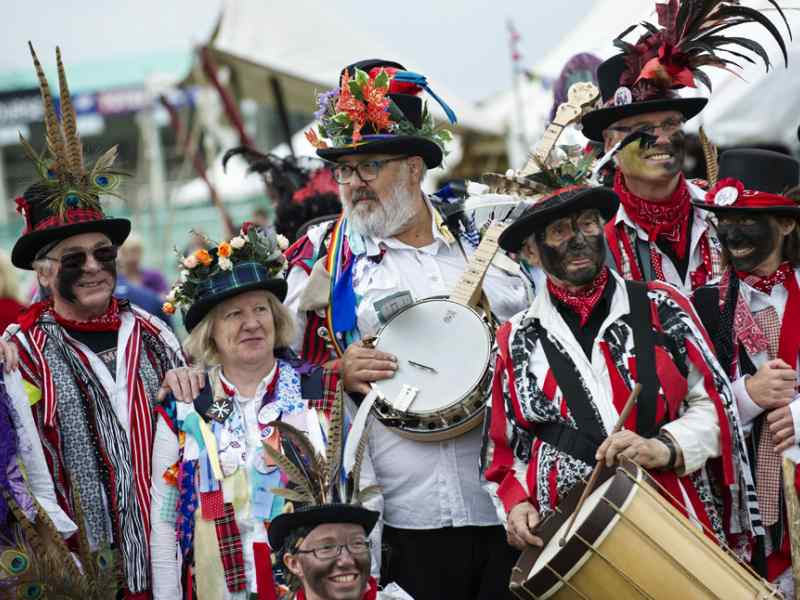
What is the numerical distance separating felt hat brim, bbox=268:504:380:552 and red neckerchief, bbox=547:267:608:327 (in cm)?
98

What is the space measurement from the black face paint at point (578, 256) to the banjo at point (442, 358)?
1.22 feet

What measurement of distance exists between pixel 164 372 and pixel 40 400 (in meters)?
0.53

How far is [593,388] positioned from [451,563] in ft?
3.47

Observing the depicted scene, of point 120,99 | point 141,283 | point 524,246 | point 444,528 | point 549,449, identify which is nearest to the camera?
point 549,449

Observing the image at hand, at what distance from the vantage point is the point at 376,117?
16.2ft

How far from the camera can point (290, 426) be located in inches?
166

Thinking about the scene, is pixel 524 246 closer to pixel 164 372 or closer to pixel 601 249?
pixel 601 249

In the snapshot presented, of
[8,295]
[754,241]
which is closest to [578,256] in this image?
[754,241]

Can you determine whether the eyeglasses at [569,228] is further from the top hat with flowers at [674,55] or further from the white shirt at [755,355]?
the top hat with flowers at [674,55]

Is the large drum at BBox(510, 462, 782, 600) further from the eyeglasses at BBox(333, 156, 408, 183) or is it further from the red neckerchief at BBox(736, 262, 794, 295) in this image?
the eyeglasses at BBox(333, 156, 408, 183)

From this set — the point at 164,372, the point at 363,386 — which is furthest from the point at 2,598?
the point at 363,386

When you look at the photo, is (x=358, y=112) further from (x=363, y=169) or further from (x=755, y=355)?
(x=755, y=355)

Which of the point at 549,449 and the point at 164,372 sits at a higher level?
the point at 164,372

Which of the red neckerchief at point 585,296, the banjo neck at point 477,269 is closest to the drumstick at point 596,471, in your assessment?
the red neckerchief at point 585,296
